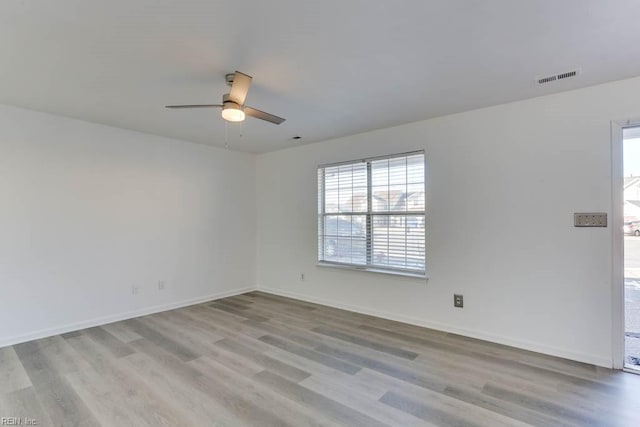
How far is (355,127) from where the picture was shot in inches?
155

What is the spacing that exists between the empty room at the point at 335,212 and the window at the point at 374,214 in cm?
3

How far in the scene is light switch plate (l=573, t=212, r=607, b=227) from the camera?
2.65 m

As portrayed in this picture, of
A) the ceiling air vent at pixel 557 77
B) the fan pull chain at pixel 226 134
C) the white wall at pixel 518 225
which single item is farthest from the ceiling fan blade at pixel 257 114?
the ceiling air vent at pixel 557 77

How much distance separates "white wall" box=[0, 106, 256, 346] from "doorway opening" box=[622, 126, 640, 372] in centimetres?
474

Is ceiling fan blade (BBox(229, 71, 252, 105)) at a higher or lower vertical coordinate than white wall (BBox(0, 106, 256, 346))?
higher

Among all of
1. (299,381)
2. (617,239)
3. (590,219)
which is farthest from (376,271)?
(617,239)

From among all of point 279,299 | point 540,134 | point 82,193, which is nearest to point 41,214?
point 82,193

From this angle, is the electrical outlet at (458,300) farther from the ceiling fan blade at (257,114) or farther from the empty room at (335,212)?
the ceiling fan blade at (257,114)

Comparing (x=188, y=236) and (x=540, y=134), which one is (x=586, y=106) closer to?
(x=540, y=134)

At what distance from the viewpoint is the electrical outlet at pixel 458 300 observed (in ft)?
11.0

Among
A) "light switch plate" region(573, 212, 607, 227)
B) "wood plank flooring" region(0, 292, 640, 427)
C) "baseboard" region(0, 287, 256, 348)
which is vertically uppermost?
"light switch plate" region(573, 212, 607, 227)

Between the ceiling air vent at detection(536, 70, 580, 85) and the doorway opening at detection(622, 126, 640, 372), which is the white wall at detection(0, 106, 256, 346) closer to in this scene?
the ceiling air vent at detection(536, 70, 580, 85)

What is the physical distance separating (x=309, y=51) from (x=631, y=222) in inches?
132

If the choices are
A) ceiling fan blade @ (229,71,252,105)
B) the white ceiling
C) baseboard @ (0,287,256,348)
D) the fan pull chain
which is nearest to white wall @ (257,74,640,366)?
the white ceiling
